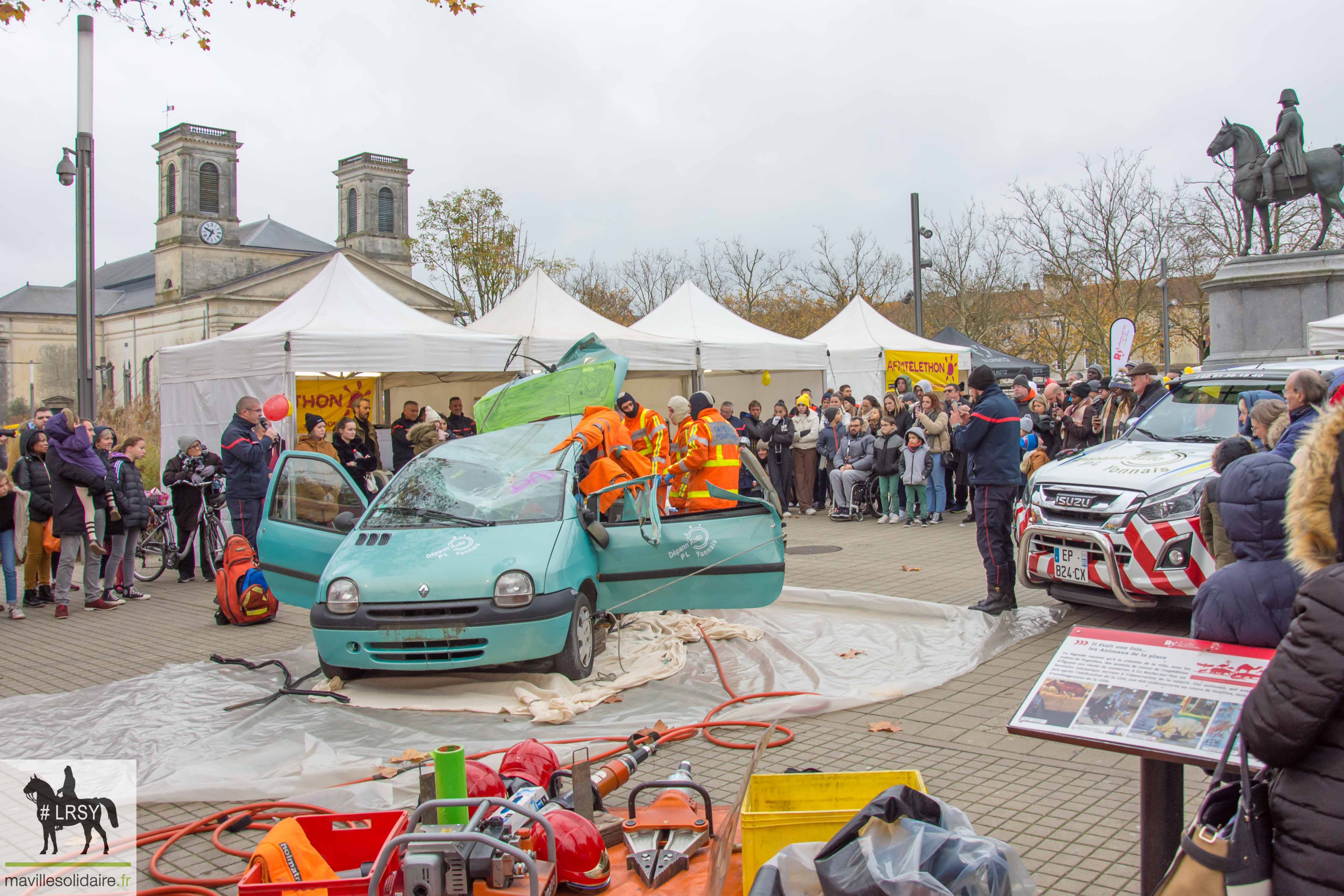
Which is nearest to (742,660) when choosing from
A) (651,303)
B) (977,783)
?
(977,783)

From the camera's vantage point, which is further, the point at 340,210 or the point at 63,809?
the point at 340,210

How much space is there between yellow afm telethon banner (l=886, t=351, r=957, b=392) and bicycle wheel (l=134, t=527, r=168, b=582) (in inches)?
568

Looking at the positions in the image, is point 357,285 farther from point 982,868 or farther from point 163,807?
point 982,868

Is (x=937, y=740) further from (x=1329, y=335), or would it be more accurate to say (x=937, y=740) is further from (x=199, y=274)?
(x=199, y=274)

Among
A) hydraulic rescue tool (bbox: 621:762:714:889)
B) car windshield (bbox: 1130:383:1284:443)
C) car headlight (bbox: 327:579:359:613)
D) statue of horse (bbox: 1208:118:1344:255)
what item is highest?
statue of horse (bbox: 1208:118:1344:255)

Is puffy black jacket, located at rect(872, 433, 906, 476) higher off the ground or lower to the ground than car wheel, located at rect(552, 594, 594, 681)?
higher

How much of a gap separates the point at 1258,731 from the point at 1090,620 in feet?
20.0

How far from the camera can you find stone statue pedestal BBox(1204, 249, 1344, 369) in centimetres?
1630

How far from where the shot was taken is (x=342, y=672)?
6.43 m

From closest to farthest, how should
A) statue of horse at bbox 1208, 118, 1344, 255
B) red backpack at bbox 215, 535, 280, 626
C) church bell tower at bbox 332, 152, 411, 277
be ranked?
red backpack at bbox 215, 535, 280, 626 → statue of horse at bbox 1208, 118, 1344, 255 → church bell tower at bbox 332, 152, 411, 277

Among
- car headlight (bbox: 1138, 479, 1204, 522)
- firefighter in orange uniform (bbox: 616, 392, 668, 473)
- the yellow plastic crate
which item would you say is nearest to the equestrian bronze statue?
car headlight (bbox: 1138, 479, 1204, 522)

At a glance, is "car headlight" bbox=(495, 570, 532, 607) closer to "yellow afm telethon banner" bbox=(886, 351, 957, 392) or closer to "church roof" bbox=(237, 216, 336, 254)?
"yellow afm telethon banner" bbox=(886, 351, 957, 392)

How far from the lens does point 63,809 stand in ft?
14.8

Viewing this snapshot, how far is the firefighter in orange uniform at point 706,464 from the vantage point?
27.1 ft
